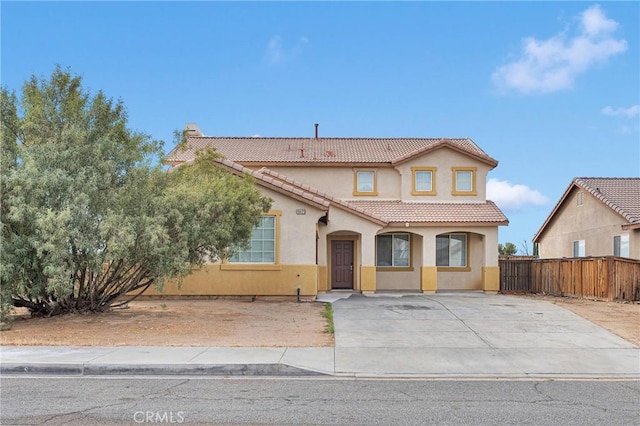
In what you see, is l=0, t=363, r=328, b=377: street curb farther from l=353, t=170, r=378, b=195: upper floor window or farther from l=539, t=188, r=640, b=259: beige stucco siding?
l=539, t=188, r=640, b=259: beige stucco siding

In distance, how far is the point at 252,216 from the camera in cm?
1623

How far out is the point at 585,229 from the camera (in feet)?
90.6

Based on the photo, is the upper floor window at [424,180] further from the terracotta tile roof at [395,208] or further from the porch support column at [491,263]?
the porch support column at [491,263]

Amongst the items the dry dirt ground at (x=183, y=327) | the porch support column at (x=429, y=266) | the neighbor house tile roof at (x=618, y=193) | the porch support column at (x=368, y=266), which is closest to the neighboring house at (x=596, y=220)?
the neighbor house tile roof at (x=618, y=193)

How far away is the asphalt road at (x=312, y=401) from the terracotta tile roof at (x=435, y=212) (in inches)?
569

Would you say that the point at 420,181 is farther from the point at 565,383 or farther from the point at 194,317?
the point at 565,383

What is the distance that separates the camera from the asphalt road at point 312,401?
6660 mm

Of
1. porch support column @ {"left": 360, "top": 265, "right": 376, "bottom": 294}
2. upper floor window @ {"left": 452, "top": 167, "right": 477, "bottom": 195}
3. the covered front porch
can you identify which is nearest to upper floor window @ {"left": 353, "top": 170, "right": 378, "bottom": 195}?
the covered front porch

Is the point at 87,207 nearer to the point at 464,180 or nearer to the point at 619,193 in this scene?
the point at 464,180

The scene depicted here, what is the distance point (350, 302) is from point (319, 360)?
893 centimetres

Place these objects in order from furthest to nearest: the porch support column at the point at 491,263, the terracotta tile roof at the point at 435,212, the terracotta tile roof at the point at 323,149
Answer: the terracotta tile roof at the point at 323,149 < the porch support column at the point at 491,263 < the terracotta tile roof at the point at 435,212

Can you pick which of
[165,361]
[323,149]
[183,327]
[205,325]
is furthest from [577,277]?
[165,361]

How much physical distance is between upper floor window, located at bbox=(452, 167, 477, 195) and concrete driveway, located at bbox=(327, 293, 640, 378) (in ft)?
26.9

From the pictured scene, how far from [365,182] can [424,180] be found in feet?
8.72
